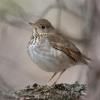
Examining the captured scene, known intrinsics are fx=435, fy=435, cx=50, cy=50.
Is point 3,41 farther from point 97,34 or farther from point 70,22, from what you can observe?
point 97,34

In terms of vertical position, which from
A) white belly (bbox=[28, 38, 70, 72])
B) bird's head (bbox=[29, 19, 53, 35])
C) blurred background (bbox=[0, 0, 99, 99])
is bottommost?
white belly (bbox=[28, 38, 70, 72])

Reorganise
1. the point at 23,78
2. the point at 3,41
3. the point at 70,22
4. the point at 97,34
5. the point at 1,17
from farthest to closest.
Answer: the point at 3,41, the point at 70,22, the point at 23,78, the point at 1,17, the point at 97,34

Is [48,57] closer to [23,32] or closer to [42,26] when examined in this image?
[42,26]

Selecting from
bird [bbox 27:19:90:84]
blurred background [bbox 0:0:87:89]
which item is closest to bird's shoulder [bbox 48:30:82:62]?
bird [bbox 27:19:90:84]

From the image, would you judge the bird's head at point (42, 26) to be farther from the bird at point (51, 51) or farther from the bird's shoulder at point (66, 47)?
the bird's shoulder at point (66, 47)

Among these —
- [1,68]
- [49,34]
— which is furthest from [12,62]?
[49,34]

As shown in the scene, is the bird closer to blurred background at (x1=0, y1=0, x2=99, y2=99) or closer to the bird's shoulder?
the bird's shoulder
